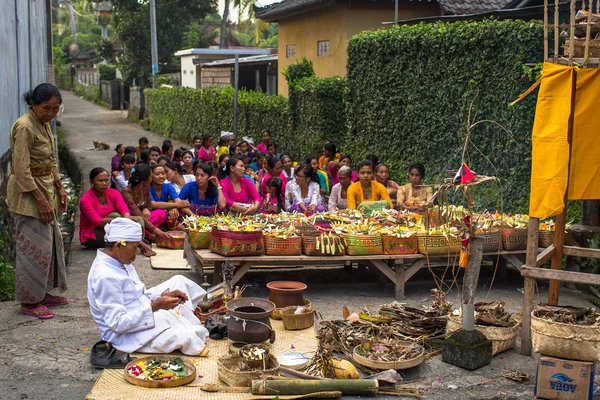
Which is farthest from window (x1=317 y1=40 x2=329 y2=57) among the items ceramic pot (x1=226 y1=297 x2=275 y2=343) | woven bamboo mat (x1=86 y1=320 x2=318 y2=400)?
ceramic pot (x1=226 y1=297 x2=275 y2=343)

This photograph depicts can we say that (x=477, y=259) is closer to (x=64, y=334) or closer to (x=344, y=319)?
(x=344, y=319)

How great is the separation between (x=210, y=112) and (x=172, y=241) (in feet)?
48.0

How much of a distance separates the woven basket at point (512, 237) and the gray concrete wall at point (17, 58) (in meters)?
6.46

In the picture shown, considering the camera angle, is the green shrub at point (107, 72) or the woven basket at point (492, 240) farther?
the green shrub at point (107, 72)

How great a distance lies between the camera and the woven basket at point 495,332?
6.66m

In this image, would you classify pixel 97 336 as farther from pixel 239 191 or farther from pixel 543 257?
pixel 543 257

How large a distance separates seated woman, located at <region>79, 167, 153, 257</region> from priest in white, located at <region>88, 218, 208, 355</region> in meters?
3.83

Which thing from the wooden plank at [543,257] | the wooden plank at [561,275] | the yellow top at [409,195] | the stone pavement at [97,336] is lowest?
the stone pavement at [97,336]

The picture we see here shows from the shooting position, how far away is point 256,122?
2048 cm

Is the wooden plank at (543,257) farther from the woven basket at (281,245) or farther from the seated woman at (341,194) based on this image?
the seated woman at (341,194)

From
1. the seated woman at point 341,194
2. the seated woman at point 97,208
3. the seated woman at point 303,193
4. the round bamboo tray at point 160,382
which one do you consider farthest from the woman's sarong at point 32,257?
the seated woman at point 341,194

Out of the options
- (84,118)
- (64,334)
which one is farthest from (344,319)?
(84,118)

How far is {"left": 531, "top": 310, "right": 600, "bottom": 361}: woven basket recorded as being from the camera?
19.0 feet

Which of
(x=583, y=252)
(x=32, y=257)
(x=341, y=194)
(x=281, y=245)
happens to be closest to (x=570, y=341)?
(x=583, y=252)
